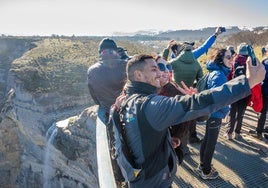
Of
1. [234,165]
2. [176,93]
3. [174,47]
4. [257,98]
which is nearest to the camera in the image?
[176,93]

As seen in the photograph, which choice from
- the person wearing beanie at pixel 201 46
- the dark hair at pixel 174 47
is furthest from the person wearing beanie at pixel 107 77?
the dark hair at pixel 174 47

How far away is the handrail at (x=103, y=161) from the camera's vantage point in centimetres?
279

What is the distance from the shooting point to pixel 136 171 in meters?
2.73

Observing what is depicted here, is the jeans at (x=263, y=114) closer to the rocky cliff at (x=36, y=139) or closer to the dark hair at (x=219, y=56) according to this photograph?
the dark hair at (x=219, y=56)

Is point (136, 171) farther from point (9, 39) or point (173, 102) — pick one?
point (9, 39)

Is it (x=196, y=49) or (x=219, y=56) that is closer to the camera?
(x=219, y=56)

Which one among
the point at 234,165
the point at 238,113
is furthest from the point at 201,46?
the point at 234,165

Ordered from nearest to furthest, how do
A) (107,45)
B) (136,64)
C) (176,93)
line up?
(136,64)
(176,93)
(107,45)

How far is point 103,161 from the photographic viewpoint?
3211mm

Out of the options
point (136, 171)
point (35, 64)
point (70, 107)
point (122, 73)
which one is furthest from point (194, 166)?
point (35, 64)

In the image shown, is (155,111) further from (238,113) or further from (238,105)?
(238,113)

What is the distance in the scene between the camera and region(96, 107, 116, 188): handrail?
2788mm

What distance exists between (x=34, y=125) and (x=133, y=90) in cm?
2694

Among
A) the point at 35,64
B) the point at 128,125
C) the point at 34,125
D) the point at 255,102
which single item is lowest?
the point at 34,125
